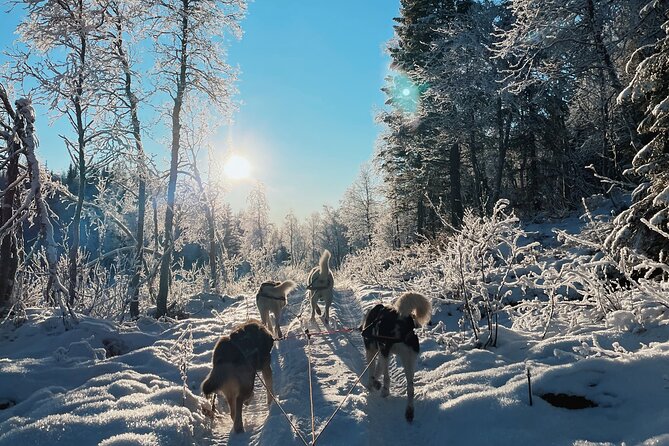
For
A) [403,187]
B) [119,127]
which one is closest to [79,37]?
[119,127]

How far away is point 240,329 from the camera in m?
5.55

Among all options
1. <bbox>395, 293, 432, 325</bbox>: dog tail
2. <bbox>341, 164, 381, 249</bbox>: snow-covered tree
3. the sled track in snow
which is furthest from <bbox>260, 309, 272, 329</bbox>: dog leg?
<bbox>341, 164, 381, 249</bbox>: snow-covered tree

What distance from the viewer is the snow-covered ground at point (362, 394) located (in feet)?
11.7

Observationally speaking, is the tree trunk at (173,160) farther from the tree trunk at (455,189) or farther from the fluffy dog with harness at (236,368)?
the tree trunk at (455,189)

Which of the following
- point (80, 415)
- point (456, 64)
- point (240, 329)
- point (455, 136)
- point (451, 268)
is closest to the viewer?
point (80, 415)

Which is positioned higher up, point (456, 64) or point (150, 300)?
point (456, 64)

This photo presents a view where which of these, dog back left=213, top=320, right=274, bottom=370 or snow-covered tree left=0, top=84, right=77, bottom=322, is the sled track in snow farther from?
snow-covered tree left=0, top=84, right=77, bottom=322

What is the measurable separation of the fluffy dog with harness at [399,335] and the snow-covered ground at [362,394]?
0.95 feet

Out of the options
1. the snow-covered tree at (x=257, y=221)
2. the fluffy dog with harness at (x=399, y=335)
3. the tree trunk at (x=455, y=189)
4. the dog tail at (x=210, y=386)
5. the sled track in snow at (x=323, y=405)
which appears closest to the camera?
the sled track in snow at (x=323, y=405)

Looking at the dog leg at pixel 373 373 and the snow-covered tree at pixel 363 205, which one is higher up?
the snow-covered tree at pixel 363 205

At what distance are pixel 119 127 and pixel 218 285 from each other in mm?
14897

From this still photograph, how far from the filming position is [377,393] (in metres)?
5.45

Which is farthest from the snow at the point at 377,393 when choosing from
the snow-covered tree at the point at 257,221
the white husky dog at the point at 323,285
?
the snow-covered tree at the point at 257,221

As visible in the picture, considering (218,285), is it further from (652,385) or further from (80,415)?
(652,385)
